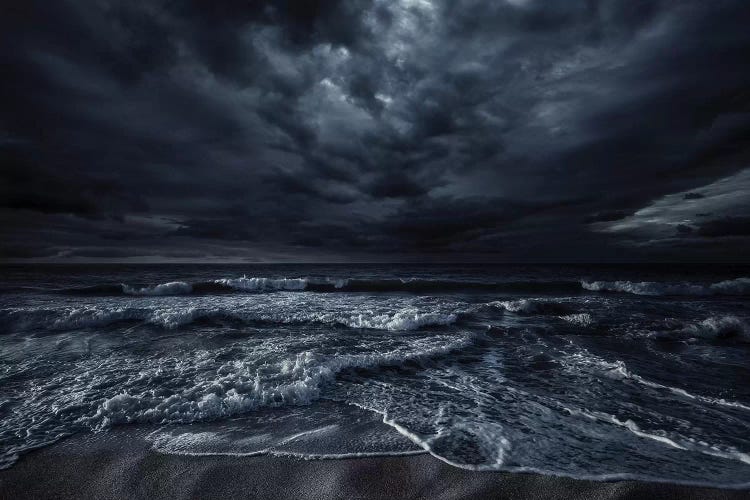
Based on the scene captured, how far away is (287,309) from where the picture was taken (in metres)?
14.6

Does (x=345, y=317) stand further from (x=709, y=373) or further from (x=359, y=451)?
(x=709, y=373)

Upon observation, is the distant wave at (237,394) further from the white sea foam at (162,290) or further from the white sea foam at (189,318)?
the white sea foam at (162,290)

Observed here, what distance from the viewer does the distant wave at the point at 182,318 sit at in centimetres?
1136

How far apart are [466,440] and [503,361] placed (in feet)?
13.7

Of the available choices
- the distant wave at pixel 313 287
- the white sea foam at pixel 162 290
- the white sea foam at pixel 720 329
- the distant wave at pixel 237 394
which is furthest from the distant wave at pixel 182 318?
the distant wave at pixel 313 287

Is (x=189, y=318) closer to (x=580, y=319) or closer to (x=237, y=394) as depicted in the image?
(x=237, y=394)

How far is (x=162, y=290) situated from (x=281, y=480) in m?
24.5

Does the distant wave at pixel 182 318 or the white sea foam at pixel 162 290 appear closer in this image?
the distant wave at pixel 182 318

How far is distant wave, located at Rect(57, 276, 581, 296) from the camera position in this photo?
23.4 m

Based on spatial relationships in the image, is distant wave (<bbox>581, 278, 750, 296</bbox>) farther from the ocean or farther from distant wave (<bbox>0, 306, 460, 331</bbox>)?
distant wave (<bbox>0, 306, 460, 331</bbox>)

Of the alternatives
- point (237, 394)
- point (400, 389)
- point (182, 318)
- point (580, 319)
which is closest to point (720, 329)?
point (580, 319)

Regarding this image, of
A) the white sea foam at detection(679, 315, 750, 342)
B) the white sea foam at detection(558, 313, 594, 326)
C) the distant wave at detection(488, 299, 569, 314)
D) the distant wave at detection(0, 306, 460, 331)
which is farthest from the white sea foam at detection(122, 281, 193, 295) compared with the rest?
the white sea foam at detection(679, 315, 750, 342)

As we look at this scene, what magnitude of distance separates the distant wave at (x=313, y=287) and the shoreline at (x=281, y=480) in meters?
21.7

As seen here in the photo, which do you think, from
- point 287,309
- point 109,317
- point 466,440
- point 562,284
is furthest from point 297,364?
point 562,284
